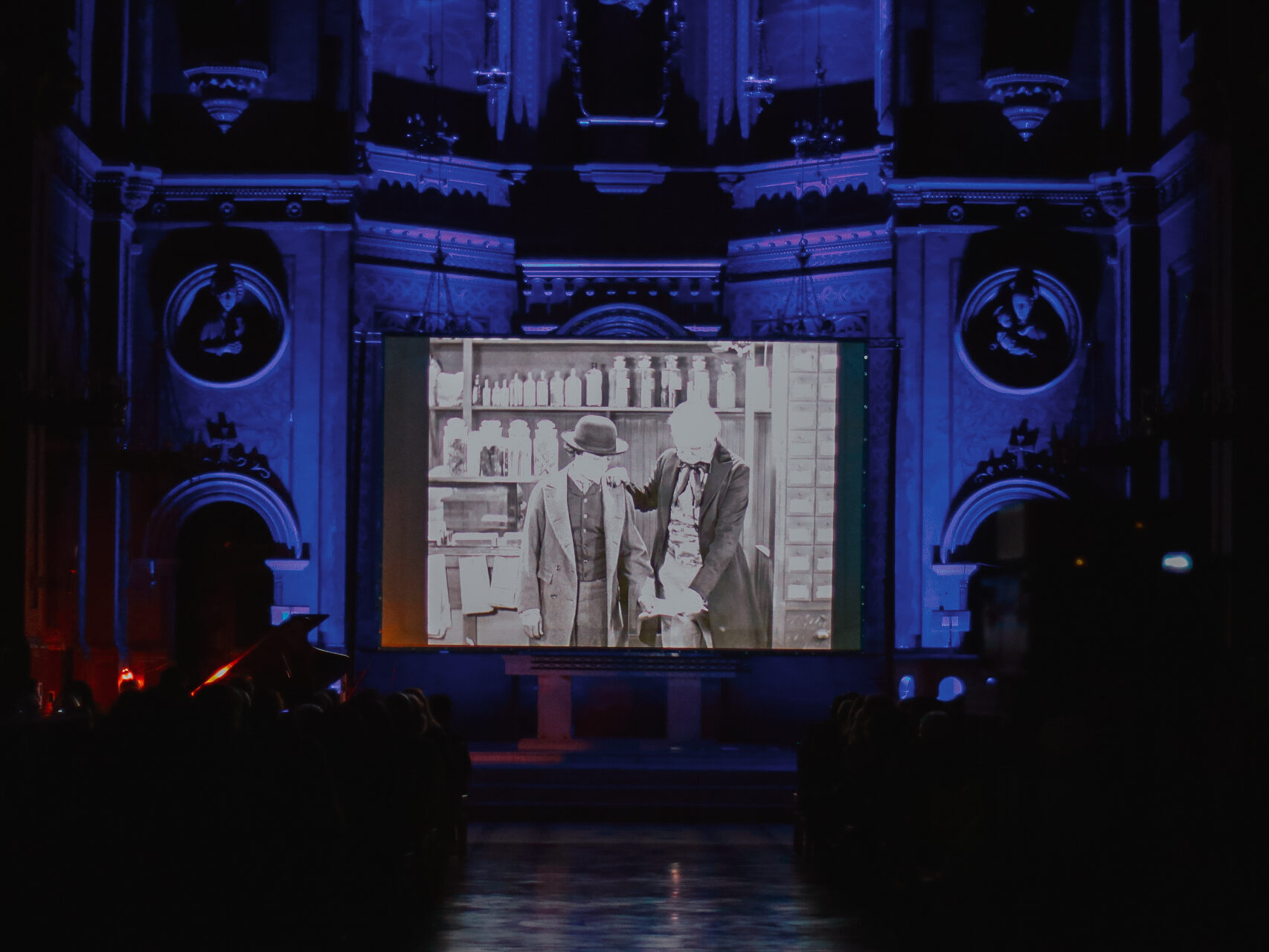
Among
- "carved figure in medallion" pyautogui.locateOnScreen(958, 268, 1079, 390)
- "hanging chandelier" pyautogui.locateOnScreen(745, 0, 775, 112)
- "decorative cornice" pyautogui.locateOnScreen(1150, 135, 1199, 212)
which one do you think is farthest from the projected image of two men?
"decorative cornice" pyautogui.locateOnScreen(1150, 135, 1199, 212)

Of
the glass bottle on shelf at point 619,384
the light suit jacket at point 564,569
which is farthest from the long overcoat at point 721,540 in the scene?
the glass bottle on shelf at point 619,384

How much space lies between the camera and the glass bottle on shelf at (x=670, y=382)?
63.4 ft

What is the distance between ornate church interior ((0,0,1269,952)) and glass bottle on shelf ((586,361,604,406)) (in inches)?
1.8

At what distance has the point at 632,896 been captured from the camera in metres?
11.5

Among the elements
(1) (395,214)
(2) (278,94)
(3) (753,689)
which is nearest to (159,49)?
(2) (278,94)

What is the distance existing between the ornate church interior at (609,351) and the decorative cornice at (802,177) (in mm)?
47

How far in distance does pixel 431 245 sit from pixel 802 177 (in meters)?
4.69

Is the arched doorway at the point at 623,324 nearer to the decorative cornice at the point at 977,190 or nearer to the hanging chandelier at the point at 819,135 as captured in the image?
the hanging chandelier at the point at 819,135

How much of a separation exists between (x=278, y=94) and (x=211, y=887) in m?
14.3

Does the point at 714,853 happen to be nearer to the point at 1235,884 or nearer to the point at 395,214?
the point at 1235,884

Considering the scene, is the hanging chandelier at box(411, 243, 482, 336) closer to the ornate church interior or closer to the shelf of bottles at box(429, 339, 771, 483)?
the ornate church interior

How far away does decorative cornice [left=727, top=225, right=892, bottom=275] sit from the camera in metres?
20.9

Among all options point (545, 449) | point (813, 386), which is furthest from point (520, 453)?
point (813, 386)

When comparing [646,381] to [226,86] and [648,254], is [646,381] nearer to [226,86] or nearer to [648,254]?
[648,254]
